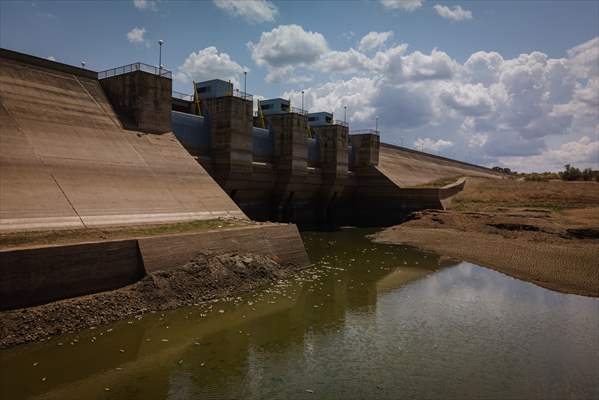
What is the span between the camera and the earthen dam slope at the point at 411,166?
193ft

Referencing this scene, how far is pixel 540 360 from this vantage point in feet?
45.1

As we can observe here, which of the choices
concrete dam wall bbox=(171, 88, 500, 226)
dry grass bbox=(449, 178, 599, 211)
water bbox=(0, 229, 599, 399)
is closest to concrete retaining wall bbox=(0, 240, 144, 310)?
water bbox=(0, 229, 599, 399)

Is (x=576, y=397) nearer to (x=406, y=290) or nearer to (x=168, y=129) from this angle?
(x=406, y=290)

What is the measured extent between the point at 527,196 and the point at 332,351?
4599cm

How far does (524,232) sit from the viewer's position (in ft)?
123

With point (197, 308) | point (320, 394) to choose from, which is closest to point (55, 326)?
point (197, 308)

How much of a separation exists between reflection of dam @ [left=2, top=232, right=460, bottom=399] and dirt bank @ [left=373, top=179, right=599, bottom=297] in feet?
42.7

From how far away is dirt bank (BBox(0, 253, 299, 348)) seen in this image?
43.9ft

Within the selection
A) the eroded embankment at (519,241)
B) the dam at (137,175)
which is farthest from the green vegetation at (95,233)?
the eroded embankment at (519,241)

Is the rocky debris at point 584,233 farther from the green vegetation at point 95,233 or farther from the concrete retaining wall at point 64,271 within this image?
the concrete retaining wall at point 64,271

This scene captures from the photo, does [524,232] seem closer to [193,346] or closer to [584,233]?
[584,233]

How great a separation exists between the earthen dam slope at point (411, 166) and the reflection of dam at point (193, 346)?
120 feet

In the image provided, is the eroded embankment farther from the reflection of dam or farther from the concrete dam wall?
the reflection of dam

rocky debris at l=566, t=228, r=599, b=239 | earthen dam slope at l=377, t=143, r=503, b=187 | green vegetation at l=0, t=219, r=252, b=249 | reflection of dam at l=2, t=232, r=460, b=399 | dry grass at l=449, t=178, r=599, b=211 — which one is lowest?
reflection of dam at l=2, t=232, r=460, b=399
